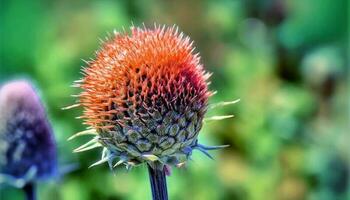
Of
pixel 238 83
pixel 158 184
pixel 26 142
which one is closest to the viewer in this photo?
pixel 158 184

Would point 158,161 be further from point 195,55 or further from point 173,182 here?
point 173,182

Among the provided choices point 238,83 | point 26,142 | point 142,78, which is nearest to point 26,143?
point 26,142

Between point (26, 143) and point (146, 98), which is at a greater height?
point (146, 98)

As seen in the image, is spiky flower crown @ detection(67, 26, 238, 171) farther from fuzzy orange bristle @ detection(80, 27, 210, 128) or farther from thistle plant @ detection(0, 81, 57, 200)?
thistle plant @ detection(0, 81, 57, 200)

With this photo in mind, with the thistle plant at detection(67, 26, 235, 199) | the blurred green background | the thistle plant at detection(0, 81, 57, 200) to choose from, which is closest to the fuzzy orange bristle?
the thistle plant at detection(67, 26, 235, 199)

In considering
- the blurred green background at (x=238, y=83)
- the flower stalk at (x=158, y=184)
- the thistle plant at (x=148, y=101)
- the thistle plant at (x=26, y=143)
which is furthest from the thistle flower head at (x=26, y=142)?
the blurred green background at (x=238, y=83)

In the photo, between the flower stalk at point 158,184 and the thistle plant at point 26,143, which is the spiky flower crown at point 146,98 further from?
the thistle plant at point 26,143

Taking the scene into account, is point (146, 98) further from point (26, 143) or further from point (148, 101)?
point (26, 143)

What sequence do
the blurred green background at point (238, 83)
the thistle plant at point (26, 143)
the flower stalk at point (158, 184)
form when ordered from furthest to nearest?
the blurred green background at point (238, 83) < the thistle plant at point (26, 143) < the flower stalk at point (158, 184)
